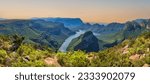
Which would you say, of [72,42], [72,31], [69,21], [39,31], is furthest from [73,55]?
[39,31]

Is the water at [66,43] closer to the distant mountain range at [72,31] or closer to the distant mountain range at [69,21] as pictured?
the distant mountain range at [72,31]

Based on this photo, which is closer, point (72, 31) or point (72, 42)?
point (72, 42)

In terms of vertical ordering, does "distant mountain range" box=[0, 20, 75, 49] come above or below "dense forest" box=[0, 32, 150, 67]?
above

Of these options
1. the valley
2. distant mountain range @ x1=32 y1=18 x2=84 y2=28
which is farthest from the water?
distant mountain range @ x1=32 y1=18 x2=84 y2=28

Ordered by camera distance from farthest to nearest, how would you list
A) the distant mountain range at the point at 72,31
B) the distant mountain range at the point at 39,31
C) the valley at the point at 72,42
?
the distant mountain range at the point at 39,31
the distant mountain range at the point at 72,31
the valley at the point at 72,42

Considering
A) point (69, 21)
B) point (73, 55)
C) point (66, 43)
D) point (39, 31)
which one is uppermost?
point (69, 21)

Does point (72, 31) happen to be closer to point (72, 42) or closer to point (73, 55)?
point (72, 42)

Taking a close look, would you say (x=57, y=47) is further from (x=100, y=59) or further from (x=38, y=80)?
(x=38, y=80)

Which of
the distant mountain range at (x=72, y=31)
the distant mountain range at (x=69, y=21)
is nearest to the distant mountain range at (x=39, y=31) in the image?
the distant mountain range at (x=72, y=31)

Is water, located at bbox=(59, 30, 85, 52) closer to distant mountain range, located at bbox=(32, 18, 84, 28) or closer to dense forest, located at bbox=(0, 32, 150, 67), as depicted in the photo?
dense forest, located at bbox=(0, 32, 150, 67)

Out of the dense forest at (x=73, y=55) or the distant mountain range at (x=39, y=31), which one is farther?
the distant mountain range at (x=39, y=31)

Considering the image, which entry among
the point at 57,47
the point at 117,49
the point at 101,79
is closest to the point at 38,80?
the point at 101,79

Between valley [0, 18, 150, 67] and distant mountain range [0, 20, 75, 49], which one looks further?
distant mountain range [0, 20, 75, 49]

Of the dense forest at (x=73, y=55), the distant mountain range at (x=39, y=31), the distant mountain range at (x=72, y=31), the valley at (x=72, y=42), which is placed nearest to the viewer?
the dense forest at (x=73, y=55)
